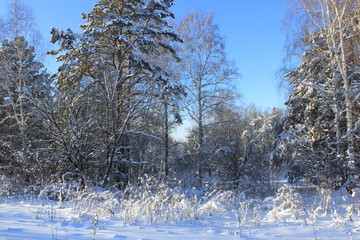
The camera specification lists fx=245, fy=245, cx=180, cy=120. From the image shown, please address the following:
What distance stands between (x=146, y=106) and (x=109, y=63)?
3233 mm

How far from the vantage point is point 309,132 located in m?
11.3

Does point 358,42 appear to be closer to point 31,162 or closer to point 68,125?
point 68,125

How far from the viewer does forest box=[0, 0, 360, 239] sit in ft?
26.8

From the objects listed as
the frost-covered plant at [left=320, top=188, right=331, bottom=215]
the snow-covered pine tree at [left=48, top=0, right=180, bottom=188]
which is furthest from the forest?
the frost-covered plant at [left=320, top=188, right=331, bottom=215]

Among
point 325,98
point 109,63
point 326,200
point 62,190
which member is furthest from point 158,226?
point 325,98

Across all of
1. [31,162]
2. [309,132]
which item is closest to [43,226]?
[31,162]

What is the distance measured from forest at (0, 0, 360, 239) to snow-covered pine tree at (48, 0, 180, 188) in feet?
0.14

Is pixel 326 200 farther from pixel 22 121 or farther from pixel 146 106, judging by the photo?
pixel 22 121

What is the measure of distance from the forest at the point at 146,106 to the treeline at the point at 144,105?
2.1 inches

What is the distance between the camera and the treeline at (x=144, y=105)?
27.2 feet

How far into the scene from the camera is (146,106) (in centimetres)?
804

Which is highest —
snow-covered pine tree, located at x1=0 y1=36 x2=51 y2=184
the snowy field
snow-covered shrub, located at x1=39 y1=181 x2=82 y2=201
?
snow-covered pine tree, located at x1=0 y1=36 x2=51 y2=184

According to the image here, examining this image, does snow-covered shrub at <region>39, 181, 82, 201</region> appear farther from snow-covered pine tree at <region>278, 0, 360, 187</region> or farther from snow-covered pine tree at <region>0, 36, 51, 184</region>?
snow-covered pine tree at <region>278, 0, 360, 187</region>

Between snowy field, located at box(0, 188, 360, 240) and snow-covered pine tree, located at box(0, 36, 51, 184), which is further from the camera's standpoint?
snow-covered pine tree, located at box(0, 36, 51, 184)
